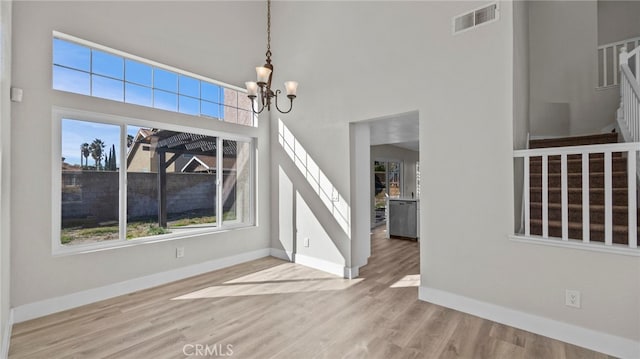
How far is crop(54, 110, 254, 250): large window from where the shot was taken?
3.28 m

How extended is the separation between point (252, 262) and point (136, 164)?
2355 millimetres

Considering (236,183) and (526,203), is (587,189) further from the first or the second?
(236,183)

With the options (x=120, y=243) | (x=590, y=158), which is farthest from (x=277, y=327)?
(x=590, y=158)

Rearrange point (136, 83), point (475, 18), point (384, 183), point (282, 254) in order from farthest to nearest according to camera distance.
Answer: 1. point (384, 183)
2. point (282, 254)
3. point (136, 83)
4. point (475, 18)

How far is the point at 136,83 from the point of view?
12.3 feet

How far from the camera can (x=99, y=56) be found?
345cm

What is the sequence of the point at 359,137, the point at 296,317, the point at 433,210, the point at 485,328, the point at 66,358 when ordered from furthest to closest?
1. the point at 359,137
2. the point at 433,210
3. the point at 296,317
4. the point at 485,328
5. the point at 66,358

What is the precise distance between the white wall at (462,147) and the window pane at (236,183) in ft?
5.66

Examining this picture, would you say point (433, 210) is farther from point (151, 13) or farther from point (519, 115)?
point (151, 13)

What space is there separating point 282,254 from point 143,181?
8.21 ft

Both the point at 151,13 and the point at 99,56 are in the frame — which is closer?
the point at 99,56

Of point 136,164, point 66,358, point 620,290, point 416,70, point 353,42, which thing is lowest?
point 66,358

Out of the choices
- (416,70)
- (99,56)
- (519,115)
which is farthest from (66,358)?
(519,115)

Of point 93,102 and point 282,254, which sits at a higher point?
point 93,102
